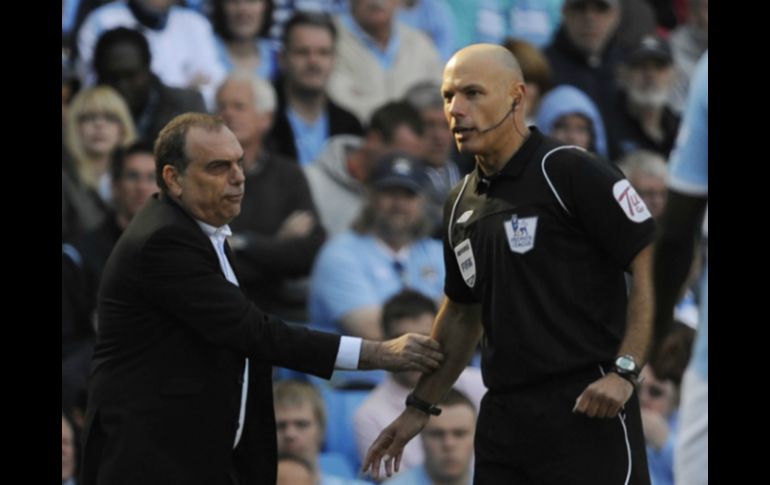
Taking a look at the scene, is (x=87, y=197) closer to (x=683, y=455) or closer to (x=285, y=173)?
(x=285, y=173)

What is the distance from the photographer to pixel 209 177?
624cm

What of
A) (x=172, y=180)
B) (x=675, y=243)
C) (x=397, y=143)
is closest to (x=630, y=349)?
(x=675, y=243)

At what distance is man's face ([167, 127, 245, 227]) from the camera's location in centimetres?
623

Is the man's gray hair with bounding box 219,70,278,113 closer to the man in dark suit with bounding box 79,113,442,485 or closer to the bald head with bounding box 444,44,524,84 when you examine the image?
the man in dark suit with bounding box 79,113,442,485

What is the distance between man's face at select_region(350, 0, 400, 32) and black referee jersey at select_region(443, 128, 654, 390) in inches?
189

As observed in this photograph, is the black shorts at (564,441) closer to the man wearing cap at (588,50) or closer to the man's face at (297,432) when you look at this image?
the man's face at (297,432)

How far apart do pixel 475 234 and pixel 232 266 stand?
0.98 metres

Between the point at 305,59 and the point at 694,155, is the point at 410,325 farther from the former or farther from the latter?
the point at 694,155

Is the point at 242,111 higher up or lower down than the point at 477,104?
lower down

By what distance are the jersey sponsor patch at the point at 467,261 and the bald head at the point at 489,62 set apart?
632mm

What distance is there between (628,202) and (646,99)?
6.03 meters

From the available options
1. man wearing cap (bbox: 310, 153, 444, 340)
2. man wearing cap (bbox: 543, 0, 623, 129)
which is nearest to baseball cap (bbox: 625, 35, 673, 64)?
man wearing cap (bbox: 543, 0, 623, 129)

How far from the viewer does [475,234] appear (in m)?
6.20
